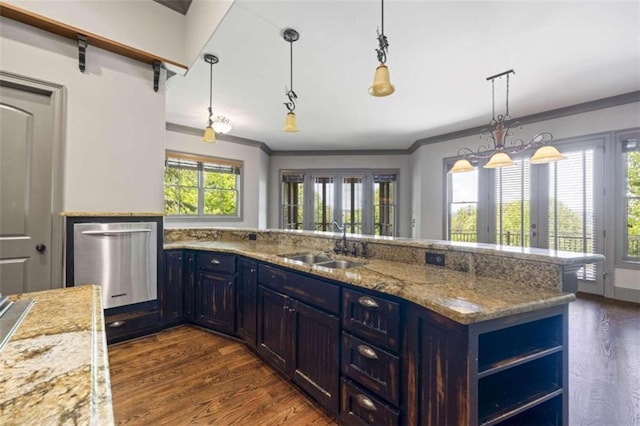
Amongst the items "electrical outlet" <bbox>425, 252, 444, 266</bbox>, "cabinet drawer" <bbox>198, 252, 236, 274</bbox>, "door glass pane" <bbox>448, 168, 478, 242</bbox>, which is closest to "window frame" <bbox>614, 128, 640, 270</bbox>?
"door glass pane" <bbox>448, 168, 478, 242</bbox>

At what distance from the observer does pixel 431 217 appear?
20.2 ft

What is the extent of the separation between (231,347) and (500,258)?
2373 millimetres

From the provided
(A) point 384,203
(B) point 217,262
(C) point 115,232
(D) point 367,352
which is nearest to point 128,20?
(C) point 115,232

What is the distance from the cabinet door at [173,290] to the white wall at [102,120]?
0.57 metres

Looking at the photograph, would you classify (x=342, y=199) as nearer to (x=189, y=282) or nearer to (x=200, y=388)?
(x=189, y=282)

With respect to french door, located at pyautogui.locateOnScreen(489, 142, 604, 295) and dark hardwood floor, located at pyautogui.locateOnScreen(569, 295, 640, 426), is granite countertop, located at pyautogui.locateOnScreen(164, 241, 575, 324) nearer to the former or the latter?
dark hardwood floor, located at pyautogui.locateOnScreen(569, 295, 640, 426)

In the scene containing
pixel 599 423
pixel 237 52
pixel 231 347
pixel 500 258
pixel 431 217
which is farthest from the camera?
pixel 431 217

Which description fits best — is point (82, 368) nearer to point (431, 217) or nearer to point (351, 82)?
point (351, 82)

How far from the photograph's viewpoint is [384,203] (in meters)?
7.11

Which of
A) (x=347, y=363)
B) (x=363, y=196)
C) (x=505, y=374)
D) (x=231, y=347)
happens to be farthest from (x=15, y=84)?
(x=363, y=196)

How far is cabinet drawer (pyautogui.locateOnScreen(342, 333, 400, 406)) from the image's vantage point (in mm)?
1378

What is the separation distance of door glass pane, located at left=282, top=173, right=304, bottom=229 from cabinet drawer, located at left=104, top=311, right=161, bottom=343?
4.42 meters

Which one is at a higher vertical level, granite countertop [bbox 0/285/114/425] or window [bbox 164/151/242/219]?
window [bbox 164/151/242/219]

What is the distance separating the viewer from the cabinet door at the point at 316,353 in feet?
5.58
